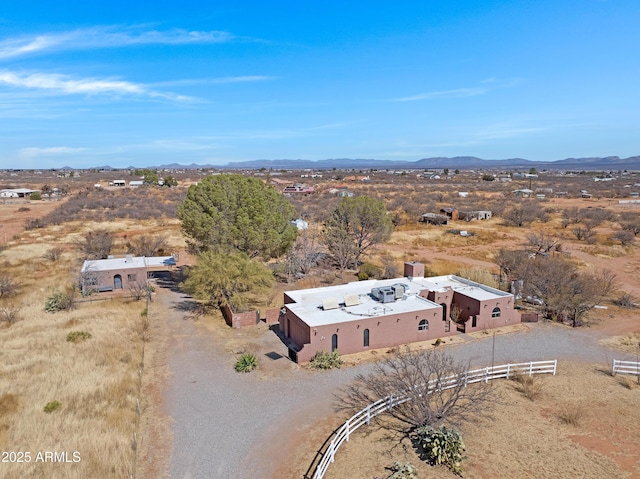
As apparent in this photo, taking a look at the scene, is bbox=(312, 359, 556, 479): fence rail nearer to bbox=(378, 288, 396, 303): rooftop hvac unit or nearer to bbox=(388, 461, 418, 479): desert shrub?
bbox=(388, 461, 418, 479): desert shrub

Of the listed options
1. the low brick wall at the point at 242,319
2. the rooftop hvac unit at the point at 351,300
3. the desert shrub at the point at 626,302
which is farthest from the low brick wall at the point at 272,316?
the desert shrub at the point at 626,302

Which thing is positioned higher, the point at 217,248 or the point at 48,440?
the point at 217,248

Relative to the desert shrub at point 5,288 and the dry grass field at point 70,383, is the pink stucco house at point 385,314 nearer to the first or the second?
the dry grass field at point 70,383

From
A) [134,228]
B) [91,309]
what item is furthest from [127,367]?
[134,228]

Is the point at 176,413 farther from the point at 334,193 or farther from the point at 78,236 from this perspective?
the point at 334,193

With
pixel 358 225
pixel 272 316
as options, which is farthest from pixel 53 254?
pixel 358 225

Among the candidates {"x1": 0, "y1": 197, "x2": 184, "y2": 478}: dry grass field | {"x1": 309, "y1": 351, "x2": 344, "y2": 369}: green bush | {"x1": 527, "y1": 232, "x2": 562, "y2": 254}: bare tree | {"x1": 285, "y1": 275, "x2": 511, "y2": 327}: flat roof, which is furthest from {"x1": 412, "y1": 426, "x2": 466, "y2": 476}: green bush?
{"x1": 527, "y1": 232, "x2": 562, "y2": 254}: bare tree
